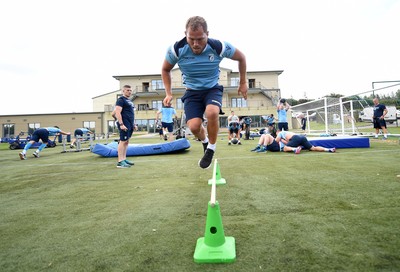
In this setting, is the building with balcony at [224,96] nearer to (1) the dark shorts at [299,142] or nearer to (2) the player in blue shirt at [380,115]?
(2) the player in blue shirt at [380,115]

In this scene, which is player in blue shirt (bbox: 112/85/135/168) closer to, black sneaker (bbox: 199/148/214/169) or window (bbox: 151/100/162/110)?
black sneaker (bbox: 199/148/214/169)

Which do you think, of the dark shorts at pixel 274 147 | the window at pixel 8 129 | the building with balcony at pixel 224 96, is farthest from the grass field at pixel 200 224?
the window at pixel 8 129

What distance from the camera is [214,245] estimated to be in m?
1.59

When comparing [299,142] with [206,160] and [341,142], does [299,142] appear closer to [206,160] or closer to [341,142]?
[341,142]

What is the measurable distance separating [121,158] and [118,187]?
2226 mm

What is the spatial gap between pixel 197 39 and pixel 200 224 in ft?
6.86

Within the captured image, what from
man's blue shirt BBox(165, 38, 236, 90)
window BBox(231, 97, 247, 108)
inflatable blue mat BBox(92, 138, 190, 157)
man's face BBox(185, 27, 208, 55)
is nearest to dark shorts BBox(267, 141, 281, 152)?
inflatable blue mat BBox(92, 138, 190, 157)

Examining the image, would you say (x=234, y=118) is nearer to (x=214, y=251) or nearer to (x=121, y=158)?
(x=121, y=158)

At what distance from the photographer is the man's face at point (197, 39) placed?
2.90 metres

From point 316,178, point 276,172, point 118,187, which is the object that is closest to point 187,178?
point 118,187

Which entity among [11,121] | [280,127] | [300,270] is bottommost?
[300,270]

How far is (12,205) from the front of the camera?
289cm

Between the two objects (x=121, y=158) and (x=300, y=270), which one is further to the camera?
(x=121, y=158)

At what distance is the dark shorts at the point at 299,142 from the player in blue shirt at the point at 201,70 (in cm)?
444
